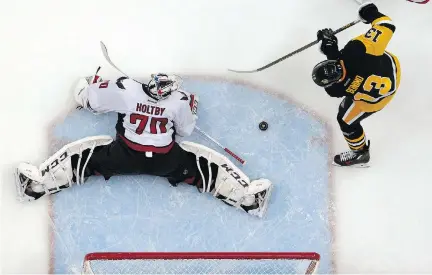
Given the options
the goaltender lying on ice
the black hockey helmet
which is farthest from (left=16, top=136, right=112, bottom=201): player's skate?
the black hockey helmet

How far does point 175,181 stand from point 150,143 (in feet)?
0.85

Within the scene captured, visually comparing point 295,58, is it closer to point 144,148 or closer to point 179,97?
point 179,97

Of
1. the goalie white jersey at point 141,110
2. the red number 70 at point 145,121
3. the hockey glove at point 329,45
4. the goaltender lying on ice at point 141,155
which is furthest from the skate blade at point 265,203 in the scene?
the hockey glove at point 329,45

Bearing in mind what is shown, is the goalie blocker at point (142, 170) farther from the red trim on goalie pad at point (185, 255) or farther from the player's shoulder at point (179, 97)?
the red trim on goalie pad at point (185, 255)

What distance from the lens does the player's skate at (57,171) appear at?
3193 mm

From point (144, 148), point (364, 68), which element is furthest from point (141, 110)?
point (364, 68)

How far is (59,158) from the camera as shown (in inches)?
126

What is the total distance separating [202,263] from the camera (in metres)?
3.21

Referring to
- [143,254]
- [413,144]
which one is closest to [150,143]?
[143,254]

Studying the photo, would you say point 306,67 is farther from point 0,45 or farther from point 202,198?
point 0,45

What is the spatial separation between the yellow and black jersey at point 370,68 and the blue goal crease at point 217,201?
0.50m

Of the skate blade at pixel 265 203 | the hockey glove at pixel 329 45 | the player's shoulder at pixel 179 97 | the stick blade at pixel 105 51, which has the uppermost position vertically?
the hockey glove at pixel 329 45

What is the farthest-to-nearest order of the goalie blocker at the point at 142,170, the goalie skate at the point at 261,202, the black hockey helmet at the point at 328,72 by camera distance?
the goalie skate at the point at 261,202 < the goalie blocker at the point at 142,170 < the black hockey helmet at the point at 328,72

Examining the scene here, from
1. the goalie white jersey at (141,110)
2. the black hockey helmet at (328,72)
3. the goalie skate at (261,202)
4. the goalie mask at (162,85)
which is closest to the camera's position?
the black hockey helmet at (328,72)
